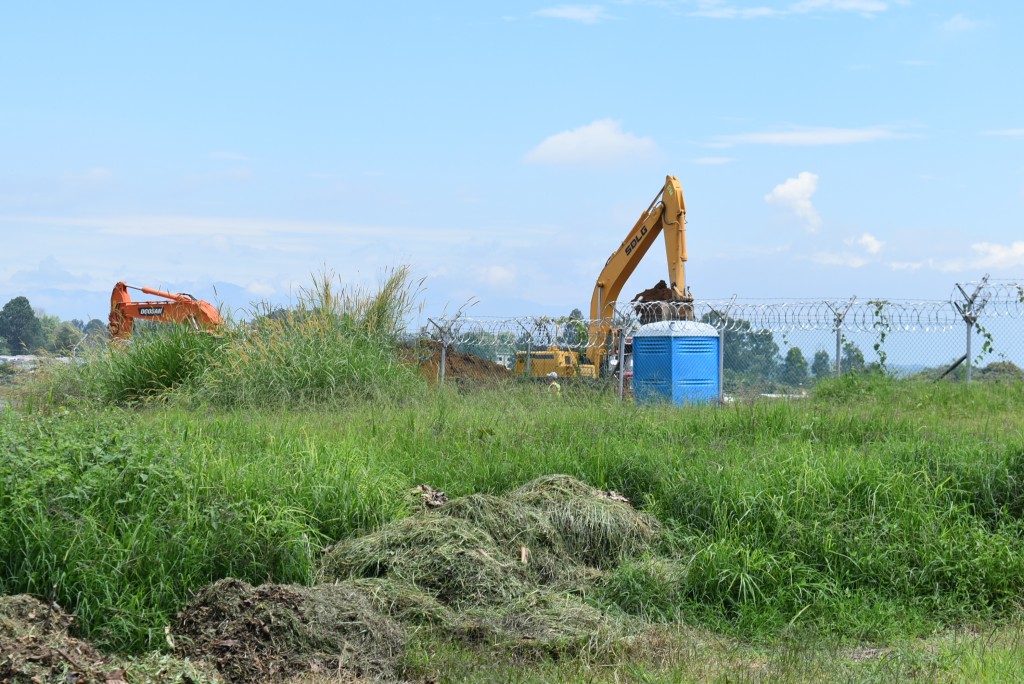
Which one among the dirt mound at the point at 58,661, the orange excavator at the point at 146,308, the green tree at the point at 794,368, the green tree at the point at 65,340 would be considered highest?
the orange excavator at the point at 146,308

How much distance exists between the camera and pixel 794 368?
1517 centimetres

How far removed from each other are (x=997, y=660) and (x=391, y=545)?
3588 mm

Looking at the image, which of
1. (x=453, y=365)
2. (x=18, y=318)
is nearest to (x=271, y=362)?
(x=453, y=365)

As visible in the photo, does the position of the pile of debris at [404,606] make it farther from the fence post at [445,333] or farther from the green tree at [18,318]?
the green tree at [18,318]

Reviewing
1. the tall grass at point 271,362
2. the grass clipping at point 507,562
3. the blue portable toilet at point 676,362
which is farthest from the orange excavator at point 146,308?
the grass clipping at point 507,562

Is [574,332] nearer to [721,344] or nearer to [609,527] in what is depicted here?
[721,344]

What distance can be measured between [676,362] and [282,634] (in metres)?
9.08

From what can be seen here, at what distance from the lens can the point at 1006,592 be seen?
6664 mm

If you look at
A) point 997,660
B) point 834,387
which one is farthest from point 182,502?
point 834,387

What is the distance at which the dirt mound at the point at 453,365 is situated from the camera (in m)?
15.5

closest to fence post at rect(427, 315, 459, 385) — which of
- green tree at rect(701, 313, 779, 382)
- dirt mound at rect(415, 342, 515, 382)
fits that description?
dirt mound at rect(415, 342, 515, 382)

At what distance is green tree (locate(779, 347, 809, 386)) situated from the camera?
15008 mm

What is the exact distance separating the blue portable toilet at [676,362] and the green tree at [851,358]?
2.34 m

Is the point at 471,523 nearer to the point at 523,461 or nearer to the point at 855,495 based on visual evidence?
the point at 523,461
